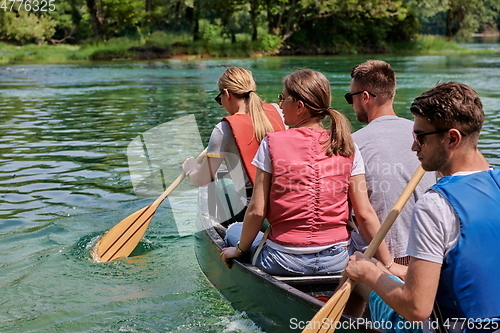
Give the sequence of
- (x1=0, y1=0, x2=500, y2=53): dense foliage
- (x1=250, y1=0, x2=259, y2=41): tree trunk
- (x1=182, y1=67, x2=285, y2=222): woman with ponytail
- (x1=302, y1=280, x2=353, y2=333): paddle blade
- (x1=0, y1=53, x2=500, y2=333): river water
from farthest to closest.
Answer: (x1=0, y1=0, x2=500, y2=53): dense foliage < (x1=250, y1=0, x2=259, y2=41): tree trunk < (x1=182, y1=67, x2=285, y2=222): woman with ponytail < (x1=0, y1=53, x2=500, y2=333): river water < (x1=302, y1=280, x2=353, y2=333): paddle blade

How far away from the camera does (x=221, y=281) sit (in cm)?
413

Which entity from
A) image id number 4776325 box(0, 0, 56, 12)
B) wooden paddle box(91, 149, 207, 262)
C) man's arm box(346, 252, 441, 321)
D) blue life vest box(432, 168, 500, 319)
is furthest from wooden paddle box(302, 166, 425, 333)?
image id number 4776325 box(0, 0, 56, 12)

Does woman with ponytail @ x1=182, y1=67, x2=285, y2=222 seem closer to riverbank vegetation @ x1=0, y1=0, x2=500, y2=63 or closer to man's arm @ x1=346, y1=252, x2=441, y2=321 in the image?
man's arm @ x1=346, y1=252, x2=441, y2=321

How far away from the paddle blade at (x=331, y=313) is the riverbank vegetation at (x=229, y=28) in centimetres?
3050

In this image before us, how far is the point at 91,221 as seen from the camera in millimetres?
6012

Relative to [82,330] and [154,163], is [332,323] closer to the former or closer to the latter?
[82,330]

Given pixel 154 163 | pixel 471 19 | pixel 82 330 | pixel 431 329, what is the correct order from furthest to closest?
pixel 471 19, pixel 154 163, pixel 82 330, pixel 431 329

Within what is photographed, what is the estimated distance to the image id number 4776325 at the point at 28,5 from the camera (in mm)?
37500

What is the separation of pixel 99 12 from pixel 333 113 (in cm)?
3660

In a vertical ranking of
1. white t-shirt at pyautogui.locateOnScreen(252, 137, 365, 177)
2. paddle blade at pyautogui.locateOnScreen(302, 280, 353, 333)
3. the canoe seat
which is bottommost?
the canoe seat

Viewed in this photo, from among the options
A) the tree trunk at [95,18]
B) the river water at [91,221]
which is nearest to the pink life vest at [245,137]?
the river water at [91,221]

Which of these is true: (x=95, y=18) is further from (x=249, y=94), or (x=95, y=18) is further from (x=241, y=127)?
(x=241, y=127)

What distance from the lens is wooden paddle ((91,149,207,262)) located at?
16.7ft

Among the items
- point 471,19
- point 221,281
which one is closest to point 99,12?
point 471,19
